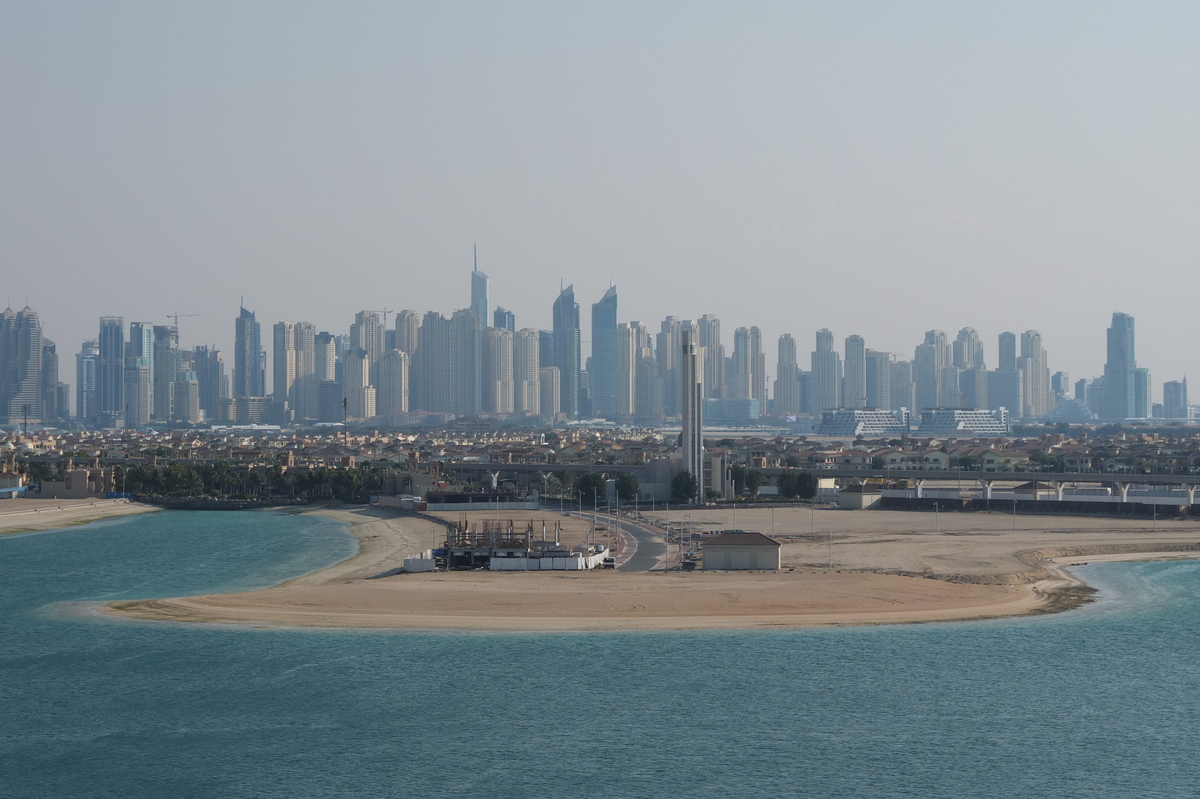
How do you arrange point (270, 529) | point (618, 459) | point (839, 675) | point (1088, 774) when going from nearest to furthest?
point (1088, 774)
point (839, 675)
point (270, 529)
point (618, 459)

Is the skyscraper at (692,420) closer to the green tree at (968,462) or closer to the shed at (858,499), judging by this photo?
the shed at (858,499)

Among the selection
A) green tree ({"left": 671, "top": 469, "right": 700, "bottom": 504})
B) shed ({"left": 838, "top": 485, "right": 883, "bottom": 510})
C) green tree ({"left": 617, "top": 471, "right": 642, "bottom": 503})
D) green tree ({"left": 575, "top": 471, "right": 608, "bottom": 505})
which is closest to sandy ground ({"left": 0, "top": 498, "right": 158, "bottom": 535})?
green tree ({"left": 575, "top": 471, "right": 608, "bottom": 505})

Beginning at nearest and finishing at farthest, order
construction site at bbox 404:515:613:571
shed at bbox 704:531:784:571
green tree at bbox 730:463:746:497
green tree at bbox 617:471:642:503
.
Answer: shed at bbox 704:531:784:571 < construction site at bbox 404:515:613:571 < green tree at bbox 617:471:642:503 < green tree at bbox 730:463:746:497

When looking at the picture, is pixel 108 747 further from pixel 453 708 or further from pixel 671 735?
pixel 671 735

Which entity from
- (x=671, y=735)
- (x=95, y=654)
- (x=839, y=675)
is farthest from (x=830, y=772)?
(x=95, y=654)

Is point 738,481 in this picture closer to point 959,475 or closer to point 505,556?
point 959,475

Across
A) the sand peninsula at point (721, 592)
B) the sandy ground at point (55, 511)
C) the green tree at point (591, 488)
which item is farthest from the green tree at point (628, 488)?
the sandy ground at point (55, 511)

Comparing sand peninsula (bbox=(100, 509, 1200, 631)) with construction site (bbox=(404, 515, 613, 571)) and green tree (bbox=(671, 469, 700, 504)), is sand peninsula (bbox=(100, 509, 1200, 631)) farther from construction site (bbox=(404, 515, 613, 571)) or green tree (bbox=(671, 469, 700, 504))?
green tree (bbox=(671, 469, 700, 504))
